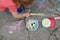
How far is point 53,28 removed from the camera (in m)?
1.80

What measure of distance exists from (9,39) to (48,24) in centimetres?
37

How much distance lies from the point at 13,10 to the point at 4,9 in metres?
0.14

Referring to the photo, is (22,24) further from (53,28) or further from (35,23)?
(53,28)

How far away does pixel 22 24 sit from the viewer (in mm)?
1857

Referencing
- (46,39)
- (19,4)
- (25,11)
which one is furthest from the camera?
(25,11)

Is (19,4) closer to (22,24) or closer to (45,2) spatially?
(22,24)

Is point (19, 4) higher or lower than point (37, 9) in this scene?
higher

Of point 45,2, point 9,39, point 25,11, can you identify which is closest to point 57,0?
point 45,2

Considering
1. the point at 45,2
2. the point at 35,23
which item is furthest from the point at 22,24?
the point at 45,2

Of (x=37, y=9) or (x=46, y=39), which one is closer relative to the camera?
(x=46, y=39)

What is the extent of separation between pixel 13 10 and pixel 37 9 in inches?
10.3

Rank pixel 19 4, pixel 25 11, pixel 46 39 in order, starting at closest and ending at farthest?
pixel 46 39 < pixel 19 4 < pixel 25 11

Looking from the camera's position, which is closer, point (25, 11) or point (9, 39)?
point (9, 39)

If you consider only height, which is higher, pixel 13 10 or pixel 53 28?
pixel 13 10
